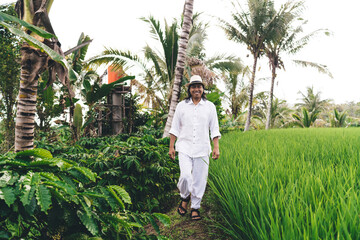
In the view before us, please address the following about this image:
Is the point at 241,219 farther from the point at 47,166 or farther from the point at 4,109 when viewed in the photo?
the point at 4,109

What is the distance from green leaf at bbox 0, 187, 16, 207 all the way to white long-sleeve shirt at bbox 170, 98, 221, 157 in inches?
71.5

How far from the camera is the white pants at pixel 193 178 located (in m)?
2.47

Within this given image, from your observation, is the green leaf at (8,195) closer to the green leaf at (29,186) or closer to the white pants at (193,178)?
the green leaf at (29,186)

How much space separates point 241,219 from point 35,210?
1362mm

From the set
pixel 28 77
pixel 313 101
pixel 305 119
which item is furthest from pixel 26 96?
pixel 313 101

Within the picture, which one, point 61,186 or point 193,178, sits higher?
point 61,186

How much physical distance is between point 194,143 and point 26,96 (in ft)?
6.37

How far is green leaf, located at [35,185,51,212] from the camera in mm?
810

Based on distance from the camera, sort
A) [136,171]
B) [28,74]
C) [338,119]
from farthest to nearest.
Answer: [338,119] < [136,171] < [28,74]

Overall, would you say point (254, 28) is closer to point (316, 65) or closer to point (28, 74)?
point (316, 65)

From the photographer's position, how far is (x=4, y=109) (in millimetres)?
7969

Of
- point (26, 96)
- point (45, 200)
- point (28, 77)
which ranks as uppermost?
point (28, 77)

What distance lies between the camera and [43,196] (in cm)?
83

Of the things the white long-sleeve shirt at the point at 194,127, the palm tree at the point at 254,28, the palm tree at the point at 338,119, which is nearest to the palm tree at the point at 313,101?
the palm tree at the point at 338,119
